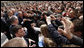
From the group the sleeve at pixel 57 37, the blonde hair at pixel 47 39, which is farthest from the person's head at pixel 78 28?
the blonde hair at pixel 47 39

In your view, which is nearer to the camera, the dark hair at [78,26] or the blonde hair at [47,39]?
the blonde hair at [47,39]

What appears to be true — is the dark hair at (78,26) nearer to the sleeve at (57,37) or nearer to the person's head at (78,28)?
the person's head at (78,28)

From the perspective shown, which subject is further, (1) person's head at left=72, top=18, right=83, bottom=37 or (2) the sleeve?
(1) person's head at left=72, top=18, right=83, bottom=37

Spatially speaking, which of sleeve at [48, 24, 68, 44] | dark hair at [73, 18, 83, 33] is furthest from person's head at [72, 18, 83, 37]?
sleeve at [48, 24, 68, 44]

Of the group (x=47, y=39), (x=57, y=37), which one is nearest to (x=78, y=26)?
(x=57, y=37)

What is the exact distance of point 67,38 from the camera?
352 cm

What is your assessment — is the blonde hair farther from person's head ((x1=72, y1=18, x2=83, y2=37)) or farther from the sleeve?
person's head ((x1=72, y1=18, x2=83, y2=37))

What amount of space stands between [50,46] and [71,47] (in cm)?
35

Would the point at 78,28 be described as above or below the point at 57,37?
above

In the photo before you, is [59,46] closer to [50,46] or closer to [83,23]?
[50,46]

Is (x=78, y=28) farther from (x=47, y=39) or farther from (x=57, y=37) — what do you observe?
(x=47, y=39)

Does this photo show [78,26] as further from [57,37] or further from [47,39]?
[47,39]

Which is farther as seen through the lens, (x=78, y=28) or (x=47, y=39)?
(x=78, y=28)

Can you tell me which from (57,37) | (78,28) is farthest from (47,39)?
(78,28)
